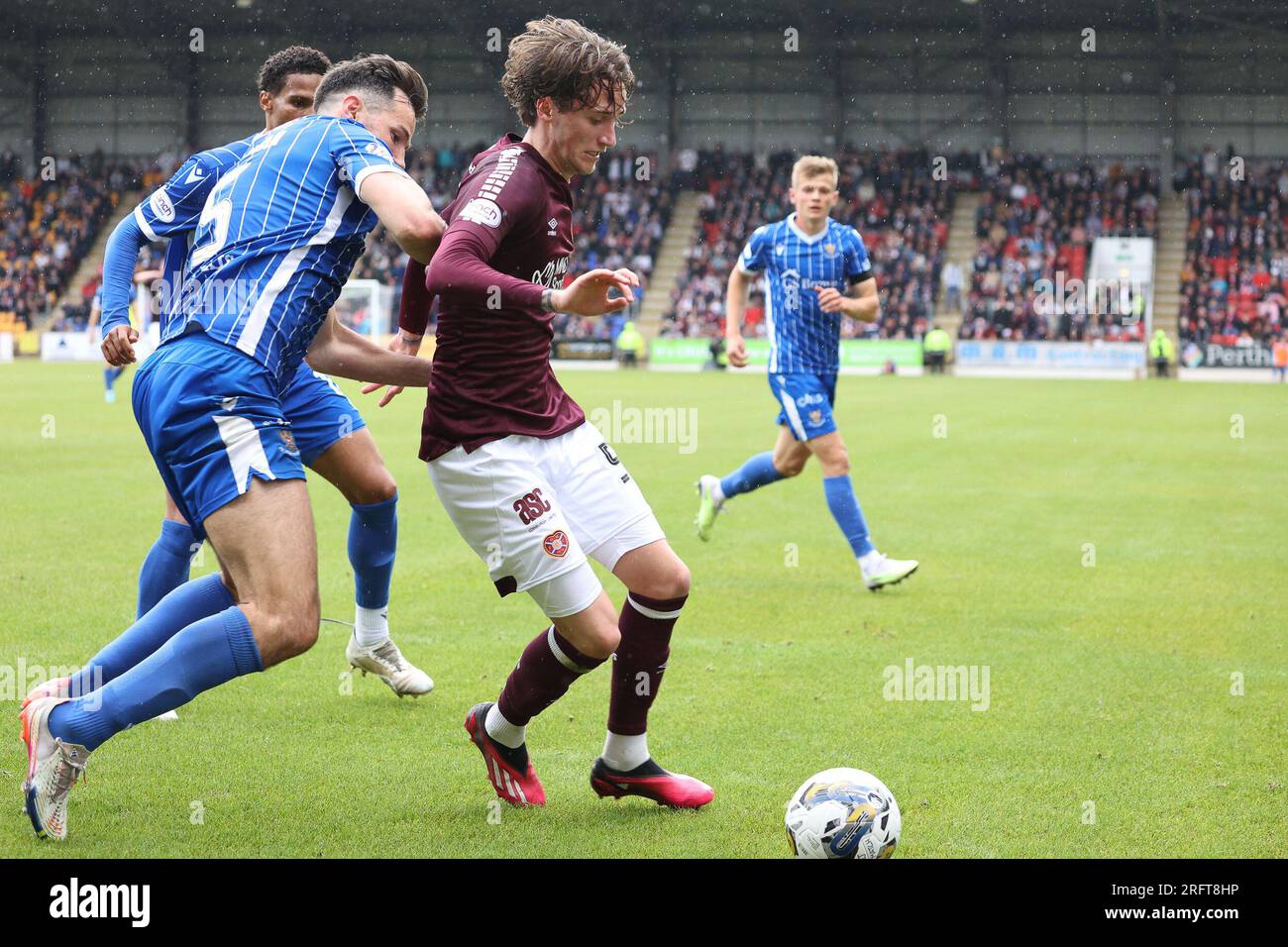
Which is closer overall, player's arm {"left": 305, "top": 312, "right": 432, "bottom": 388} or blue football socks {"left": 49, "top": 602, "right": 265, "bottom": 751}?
blue football socks {"left": 49, "top": 602, "right": 265, "bottom": 751}

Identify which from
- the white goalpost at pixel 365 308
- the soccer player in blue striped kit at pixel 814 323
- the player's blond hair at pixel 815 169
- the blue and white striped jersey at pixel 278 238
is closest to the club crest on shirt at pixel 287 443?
the blue and white striped jersey at pixel 278 238

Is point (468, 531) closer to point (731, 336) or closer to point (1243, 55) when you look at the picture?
point (731, 336)

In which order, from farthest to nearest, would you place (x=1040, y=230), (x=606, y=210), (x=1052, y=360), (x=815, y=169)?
(x=606, y=210)
(x=1040, y=230)
(x=1052, y=360)
(x=815, y=169)

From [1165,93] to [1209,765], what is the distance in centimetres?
3908

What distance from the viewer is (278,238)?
3719 mm

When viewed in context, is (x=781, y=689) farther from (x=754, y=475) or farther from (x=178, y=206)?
(x=754, y=475)

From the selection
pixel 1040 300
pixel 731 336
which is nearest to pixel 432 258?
pixel 731 336

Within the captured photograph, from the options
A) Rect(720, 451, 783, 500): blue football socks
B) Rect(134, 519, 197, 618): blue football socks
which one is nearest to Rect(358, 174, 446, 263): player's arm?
Rect(134, 519, 197, 618): blue football socks

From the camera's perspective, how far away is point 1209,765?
4457 mm

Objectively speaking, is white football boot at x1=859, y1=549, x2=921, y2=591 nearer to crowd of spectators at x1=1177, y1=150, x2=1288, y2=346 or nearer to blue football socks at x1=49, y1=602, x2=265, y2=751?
blue football socks at x1=49, y1=602, x2=265, y2=751

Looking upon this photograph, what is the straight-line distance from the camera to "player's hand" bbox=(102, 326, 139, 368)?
4.25 m

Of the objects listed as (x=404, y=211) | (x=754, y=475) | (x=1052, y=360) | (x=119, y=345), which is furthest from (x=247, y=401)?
(x=1052, y=360)

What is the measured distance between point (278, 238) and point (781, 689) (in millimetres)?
2774

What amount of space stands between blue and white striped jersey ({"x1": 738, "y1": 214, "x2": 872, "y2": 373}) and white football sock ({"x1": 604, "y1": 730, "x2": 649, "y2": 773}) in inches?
168
